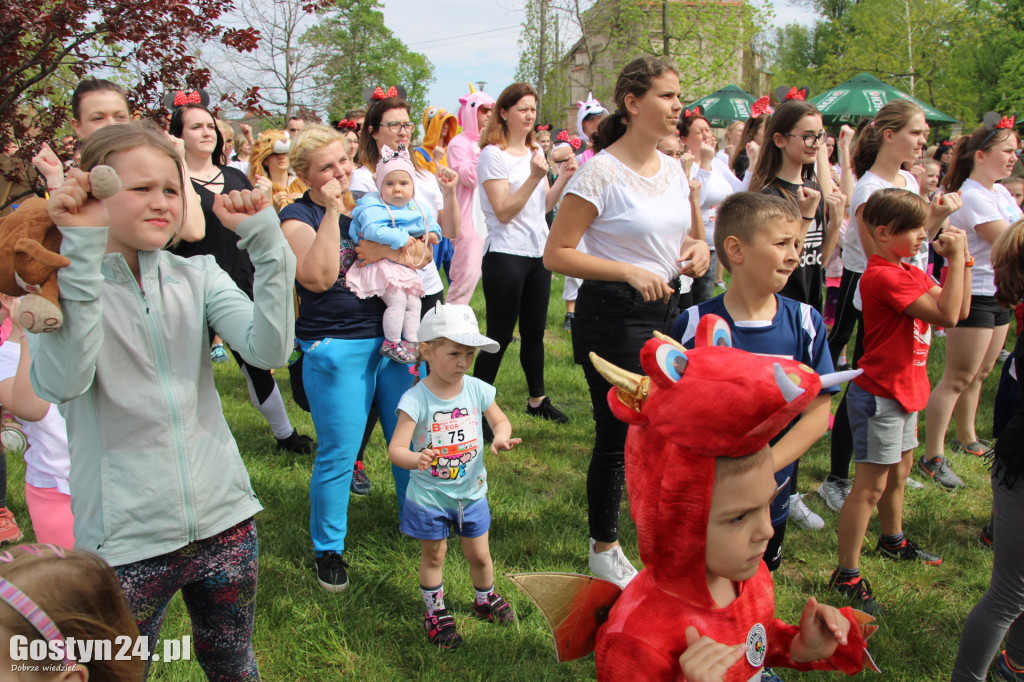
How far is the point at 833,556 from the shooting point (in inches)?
144

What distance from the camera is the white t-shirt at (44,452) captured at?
282cm

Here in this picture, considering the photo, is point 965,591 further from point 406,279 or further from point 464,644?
point 406,279

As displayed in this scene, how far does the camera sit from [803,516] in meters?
3.97

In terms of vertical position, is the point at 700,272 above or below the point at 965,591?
above

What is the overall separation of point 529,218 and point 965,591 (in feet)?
10.9

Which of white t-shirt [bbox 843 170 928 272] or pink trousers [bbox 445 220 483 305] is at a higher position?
white t-shirt [bbox 843 170 928 272]

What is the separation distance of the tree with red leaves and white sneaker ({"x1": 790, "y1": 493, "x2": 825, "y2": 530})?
4.78 m

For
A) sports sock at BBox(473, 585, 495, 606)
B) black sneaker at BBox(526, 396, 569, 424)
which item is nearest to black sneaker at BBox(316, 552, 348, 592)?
sports sock at BBox(473, 585, 495, 606)

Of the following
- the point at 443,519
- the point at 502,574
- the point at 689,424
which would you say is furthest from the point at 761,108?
the point at 689,424

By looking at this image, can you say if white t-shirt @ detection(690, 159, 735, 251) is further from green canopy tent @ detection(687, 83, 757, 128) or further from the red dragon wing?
green canopy tent @ detection(687, 83, 757, 128)

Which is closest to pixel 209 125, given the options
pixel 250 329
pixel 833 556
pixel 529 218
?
pixel 529 218

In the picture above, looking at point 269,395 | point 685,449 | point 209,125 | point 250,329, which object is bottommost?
point 269,395

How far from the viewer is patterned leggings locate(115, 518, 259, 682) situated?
187 cm

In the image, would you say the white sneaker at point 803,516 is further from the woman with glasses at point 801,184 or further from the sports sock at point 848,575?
the sports sock at point 848,575
